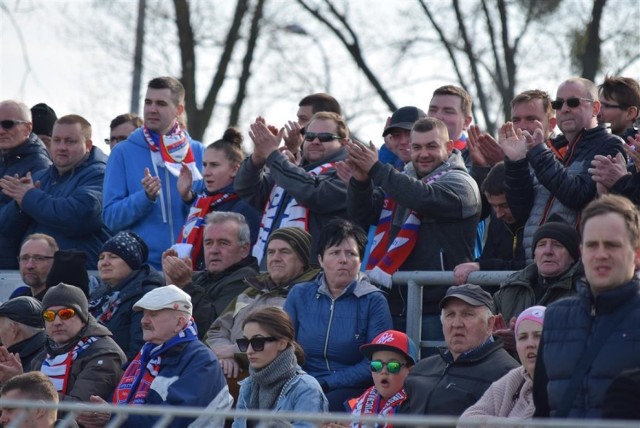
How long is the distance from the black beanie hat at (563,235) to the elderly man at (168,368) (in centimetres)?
211

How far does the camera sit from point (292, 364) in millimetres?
8852

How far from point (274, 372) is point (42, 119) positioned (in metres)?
5.87

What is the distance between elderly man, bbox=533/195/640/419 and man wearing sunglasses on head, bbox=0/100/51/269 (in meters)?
7.20

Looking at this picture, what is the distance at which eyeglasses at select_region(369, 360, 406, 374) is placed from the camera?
881 centimetres

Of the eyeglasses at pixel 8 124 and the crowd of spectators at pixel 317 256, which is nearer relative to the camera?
the crowd of spectators at pixel 317 256

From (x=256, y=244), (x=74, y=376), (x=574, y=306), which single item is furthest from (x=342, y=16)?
(x=574, y=306)

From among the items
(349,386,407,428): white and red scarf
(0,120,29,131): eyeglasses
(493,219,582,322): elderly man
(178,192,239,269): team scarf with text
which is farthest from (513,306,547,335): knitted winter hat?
(0,120,29,131): eyeglasses

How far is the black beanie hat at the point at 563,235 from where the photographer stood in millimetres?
8555

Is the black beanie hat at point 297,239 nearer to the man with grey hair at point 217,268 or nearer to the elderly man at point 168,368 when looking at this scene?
the man with grey hair at point 217,268

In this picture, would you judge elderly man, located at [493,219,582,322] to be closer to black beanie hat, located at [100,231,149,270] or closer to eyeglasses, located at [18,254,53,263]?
black beanie hat, located at [100,231,149,270]

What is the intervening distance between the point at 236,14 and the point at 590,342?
18.9 m

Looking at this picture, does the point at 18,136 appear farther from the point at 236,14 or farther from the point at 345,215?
the point at 236,14

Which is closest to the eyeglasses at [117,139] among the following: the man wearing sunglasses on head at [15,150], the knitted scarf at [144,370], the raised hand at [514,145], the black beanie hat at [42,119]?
the man wearing sunglasses on head at [15,150]

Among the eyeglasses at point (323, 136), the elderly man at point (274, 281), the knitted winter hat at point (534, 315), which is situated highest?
the eyeglasses at point (323, 136)
